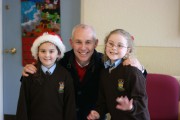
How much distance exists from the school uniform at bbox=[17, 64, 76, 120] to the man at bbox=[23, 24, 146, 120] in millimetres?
87

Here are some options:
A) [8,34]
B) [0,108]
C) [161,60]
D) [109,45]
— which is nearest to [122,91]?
[109,45]

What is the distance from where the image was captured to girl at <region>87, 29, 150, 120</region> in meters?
1.44

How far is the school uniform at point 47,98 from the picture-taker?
1713 mm

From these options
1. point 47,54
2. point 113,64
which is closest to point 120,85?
point 113,64

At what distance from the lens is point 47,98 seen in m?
1.72

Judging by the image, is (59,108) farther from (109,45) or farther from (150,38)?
(150,38)

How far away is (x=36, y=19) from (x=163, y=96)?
2111mm

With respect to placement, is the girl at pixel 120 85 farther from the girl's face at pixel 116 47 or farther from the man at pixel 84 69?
the man at pixel 84 69

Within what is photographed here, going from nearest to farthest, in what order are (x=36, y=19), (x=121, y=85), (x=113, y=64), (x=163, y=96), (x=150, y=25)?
(x=121, y=85), (x=113, y=64), (x=163, y=96), (x=150, y=25), (x=36, y=19)

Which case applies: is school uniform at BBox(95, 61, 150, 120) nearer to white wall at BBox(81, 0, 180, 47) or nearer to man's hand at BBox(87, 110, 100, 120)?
man's hand at BBox(87, 110, 100, 120)

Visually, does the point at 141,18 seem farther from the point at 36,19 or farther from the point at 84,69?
the point at 36,19

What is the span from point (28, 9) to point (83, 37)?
1988 mm

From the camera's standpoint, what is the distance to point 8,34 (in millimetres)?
3598

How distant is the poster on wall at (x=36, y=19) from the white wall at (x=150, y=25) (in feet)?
2.32
